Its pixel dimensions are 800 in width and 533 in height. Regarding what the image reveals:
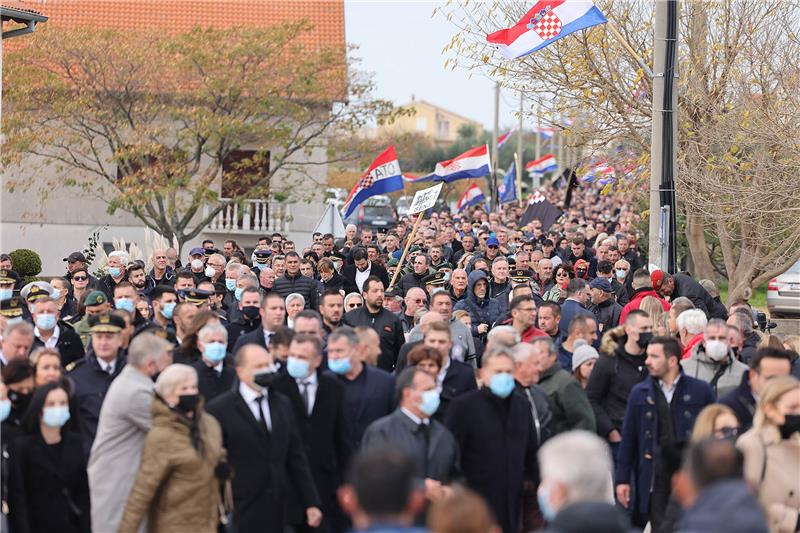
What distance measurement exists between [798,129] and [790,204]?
2.13 m

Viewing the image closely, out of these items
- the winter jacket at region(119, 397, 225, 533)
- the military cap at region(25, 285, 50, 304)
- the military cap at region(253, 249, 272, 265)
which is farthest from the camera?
the military cap at region(253, 249, 272, 265)

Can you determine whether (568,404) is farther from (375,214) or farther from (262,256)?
(375,214)

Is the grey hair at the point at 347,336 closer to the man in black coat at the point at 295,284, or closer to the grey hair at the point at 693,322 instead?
the grey hair at the point at 693,322

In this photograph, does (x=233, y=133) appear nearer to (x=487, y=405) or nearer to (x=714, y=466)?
(x=487, y=405)

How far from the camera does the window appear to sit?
33.8 m

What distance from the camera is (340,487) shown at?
9141 mm

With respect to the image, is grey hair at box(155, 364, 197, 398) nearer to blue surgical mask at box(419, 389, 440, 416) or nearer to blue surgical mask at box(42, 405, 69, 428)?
blue surgical mask at box(42, 405, 69, 428)

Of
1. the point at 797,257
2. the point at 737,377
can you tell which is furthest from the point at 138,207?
the point at 737,377

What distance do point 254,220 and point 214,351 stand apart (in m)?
29.3

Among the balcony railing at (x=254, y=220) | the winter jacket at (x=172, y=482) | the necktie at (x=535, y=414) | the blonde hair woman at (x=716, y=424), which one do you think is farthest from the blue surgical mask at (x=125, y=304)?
the balcony railing at (x=254, y=220)

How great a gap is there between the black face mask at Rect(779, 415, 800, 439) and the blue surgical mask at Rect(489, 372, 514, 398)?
5.46 feet

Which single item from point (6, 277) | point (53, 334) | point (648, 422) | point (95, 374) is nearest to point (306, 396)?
point (95, 374)

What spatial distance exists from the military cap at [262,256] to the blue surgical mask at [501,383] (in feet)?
35.4

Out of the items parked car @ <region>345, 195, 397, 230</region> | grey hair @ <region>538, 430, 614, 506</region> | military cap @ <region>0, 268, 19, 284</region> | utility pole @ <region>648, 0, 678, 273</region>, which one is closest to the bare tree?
utility pole @ <region>648, 0, 678, 273</region>
